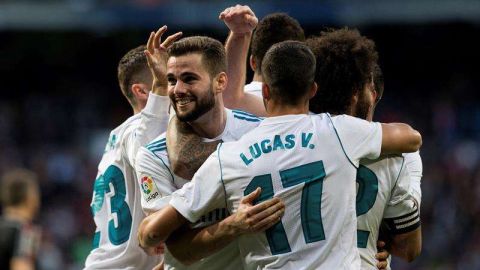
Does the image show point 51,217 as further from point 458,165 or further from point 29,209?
point 29,209

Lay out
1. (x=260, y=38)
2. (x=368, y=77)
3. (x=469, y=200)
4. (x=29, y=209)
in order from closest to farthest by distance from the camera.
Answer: (x=368, y=77)
(x=260, y=38)
(x=29, y=209)
(x=469, y=200)

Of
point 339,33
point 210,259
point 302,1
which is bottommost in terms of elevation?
point 210,259

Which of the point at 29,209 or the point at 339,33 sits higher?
the point at 339,33

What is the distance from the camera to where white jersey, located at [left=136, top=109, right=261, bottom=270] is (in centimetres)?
519

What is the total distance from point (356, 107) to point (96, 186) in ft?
7.11

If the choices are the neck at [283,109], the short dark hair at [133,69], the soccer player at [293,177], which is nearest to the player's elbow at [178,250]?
the soccer player at [293,177]

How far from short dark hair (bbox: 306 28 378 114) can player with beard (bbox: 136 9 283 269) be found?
0.48 meters

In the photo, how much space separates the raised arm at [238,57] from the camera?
5.95m

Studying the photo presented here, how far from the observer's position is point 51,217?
61.8ft

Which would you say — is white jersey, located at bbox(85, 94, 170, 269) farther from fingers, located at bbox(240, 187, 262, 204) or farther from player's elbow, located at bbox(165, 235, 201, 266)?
fingers, located at bbox(240, 187, 262, 204)

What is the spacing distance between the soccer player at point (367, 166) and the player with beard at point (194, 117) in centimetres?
49

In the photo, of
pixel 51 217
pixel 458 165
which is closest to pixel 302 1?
pixel 458 165

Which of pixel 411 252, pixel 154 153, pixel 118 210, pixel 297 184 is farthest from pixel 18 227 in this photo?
pixel 297 184

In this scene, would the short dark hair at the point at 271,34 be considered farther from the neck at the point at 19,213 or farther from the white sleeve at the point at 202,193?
the neck at the point at 19,213
